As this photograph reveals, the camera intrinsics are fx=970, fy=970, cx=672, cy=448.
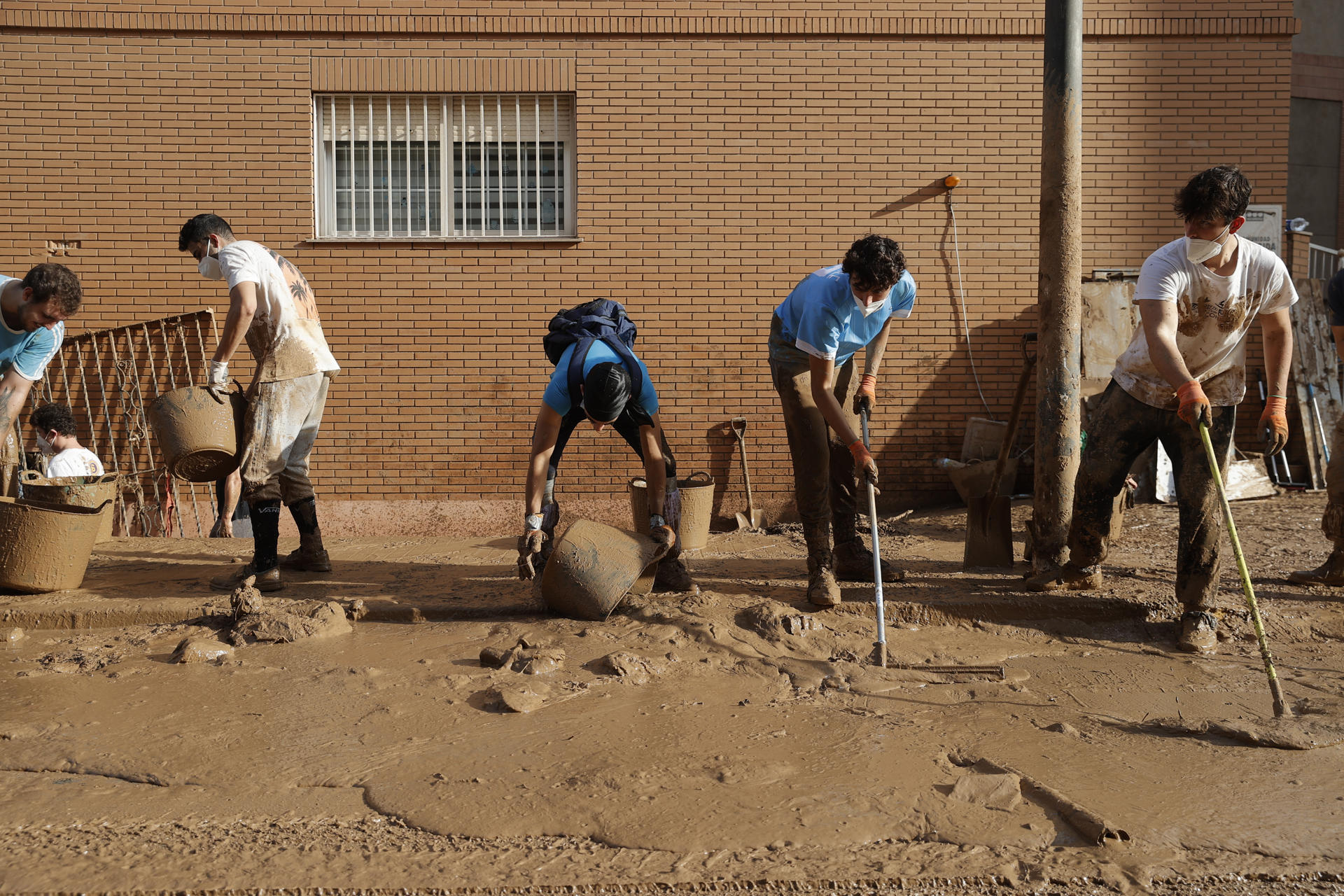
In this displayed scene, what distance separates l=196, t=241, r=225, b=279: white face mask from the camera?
474 cm

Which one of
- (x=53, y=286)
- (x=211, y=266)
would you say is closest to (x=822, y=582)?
(x=211, y=266)

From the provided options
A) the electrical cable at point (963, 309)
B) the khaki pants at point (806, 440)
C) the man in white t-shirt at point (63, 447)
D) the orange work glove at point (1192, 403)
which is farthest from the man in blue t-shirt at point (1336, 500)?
the man in white t-shirt at point (63, 447)

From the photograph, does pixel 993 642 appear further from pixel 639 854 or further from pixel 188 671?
pixel 188 671

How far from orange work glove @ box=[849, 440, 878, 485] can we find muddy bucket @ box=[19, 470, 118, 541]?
12.6 ft

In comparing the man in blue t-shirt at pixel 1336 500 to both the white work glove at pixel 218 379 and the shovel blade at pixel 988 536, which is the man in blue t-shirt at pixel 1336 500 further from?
the white work glove at pixel 218 379

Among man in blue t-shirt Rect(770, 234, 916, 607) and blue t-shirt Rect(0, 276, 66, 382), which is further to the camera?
blue t-shirt Rect(0, 276, 66, 382)

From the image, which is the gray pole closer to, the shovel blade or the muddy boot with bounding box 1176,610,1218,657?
the shovel blade

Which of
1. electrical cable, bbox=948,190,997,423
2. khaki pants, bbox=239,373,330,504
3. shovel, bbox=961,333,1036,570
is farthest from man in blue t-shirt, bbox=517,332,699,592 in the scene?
electrical cable, bbox=948,190,997,423

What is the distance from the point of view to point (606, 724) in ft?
11.0

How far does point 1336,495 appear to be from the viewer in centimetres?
486

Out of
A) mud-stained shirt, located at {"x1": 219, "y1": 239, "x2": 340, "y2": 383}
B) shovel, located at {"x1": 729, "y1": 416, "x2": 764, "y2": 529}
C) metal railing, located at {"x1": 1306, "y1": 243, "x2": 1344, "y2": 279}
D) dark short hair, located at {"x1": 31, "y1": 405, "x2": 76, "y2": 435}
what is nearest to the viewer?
mud-stained shirt, located at {"x1": 219, "y1": 239, "x2": 340, "y2": 383}

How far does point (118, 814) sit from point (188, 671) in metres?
1.19

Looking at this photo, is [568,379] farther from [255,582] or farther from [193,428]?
[255,582]

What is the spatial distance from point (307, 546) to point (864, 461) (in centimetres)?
304
